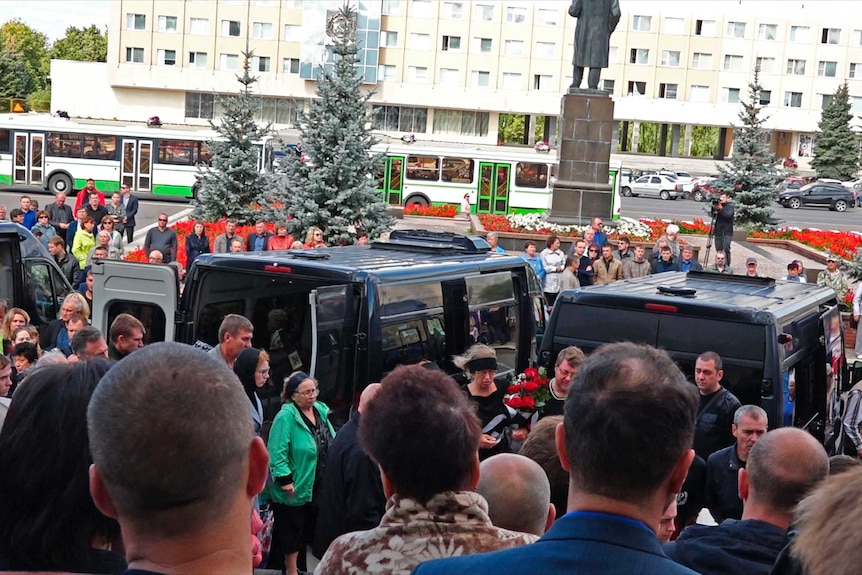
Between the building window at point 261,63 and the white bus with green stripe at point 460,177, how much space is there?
156 ft

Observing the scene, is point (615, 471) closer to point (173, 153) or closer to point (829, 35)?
point (173, 153)

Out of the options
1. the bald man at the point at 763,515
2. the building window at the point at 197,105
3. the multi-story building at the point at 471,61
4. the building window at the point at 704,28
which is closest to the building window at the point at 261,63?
the multi-story building at the point at 471,61

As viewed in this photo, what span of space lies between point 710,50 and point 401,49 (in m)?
24.6

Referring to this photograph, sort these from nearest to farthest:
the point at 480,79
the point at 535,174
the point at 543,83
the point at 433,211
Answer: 1. the point at 433,211
2. the point at 535,174
3. the point at 480,79
4. the point at 543,83

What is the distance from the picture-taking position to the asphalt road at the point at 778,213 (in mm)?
49062

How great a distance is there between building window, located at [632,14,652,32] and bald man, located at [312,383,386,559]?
88738 mm

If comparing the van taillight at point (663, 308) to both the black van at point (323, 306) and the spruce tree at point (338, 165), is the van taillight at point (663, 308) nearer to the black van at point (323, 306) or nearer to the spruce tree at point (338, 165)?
the black van at point (323, 306)

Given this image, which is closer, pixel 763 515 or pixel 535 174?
pixel 763 515

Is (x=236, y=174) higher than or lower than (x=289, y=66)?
lower

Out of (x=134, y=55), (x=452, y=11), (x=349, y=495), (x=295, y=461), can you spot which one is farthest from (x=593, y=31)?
(x=134, y=55)

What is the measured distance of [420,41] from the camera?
87.4 m

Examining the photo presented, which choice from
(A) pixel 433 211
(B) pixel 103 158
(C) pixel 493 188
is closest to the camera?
(A) pixel 433 211

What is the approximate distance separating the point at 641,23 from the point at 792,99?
13626 millimetres

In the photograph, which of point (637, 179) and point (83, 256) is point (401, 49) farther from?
point (83, 256)
